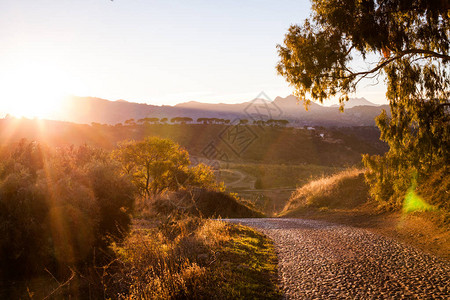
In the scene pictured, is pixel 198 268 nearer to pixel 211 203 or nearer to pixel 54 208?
pixel 54 208

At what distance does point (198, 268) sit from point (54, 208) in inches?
170

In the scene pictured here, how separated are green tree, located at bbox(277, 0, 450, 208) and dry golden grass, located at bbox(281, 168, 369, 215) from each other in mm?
7220

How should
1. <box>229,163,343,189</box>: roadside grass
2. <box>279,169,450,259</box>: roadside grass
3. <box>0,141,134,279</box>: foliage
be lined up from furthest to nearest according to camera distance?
<box>229,163,343,189</box>: roadside grass
<box>279,169,450,259</box>: roadside grass
<box>0,141,134,279</box>: foliage

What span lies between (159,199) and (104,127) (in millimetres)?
98887

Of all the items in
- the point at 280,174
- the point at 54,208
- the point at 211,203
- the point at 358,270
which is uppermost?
the point at 54,208

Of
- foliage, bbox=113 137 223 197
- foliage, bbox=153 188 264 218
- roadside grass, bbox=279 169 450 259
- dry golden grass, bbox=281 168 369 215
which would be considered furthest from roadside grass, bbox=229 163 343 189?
roadside grass, bbox=279 169 450 259

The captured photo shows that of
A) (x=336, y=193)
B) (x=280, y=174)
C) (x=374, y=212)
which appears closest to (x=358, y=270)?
(x=374, y=212)

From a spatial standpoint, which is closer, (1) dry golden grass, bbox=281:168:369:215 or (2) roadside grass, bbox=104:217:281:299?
(2) roadside grass, bbox=104:217:281:299

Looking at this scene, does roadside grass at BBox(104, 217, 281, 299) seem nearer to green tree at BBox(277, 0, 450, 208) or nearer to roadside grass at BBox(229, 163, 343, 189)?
green tree at BBox(277, 0, 450, 208)

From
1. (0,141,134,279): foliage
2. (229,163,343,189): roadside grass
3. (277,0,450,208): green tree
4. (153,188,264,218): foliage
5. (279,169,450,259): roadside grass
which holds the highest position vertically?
(277,0,450,208): green tree

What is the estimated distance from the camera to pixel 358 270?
249 inches

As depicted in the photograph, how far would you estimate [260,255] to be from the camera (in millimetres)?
7680

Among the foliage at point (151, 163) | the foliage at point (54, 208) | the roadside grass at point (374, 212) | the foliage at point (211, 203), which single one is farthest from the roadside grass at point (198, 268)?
the foliage at point (151, 163)

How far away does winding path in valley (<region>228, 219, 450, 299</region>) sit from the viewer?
5.23m
